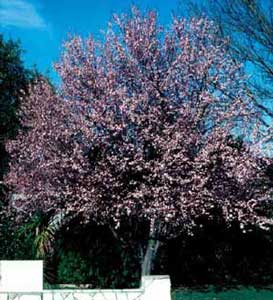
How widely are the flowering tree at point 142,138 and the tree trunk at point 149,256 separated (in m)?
0.02

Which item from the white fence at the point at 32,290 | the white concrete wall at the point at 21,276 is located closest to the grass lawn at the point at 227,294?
the white fence at the point at 32,290

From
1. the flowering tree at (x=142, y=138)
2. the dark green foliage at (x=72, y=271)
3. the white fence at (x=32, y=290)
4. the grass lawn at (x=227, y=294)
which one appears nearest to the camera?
the white fence at (x=32, y=290)

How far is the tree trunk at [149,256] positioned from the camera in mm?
11883

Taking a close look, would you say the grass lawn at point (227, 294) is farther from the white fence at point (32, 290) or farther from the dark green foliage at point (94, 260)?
the white fence at point (32, 290)

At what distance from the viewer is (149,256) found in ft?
39.5

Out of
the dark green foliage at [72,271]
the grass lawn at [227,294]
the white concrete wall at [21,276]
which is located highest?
the dark green foliage at [72,271]

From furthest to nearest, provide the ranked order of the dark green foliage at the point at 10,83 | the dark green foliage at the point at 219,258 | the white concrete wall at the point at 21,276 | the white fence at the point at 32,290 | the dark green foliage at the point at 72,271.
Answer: the dark green foliage at the point at 10,83, the dark green foliage at the point at 219,258, the dark green foliage at the point at 72,271, the white concrete wall at the point at 21,276, the white fence at the point at 32,290

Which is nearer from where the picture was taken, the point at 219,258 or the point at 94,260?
Answer: the point at 94,260

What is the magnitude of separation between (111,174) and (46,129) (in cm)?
175

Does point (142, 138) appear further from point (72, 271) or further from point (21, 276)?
point (21, 276)

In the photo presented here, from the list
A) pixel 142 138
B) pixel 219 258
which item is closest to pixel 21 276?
pixel 142 138

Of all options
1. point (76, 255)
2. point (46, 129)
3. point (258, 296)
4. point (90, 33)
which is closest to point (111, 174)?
point (46, 129)

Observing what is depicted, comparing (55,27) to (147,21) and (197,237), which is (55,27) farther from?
(197,237)

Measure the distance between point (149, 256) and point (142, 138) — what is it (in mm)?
2727
